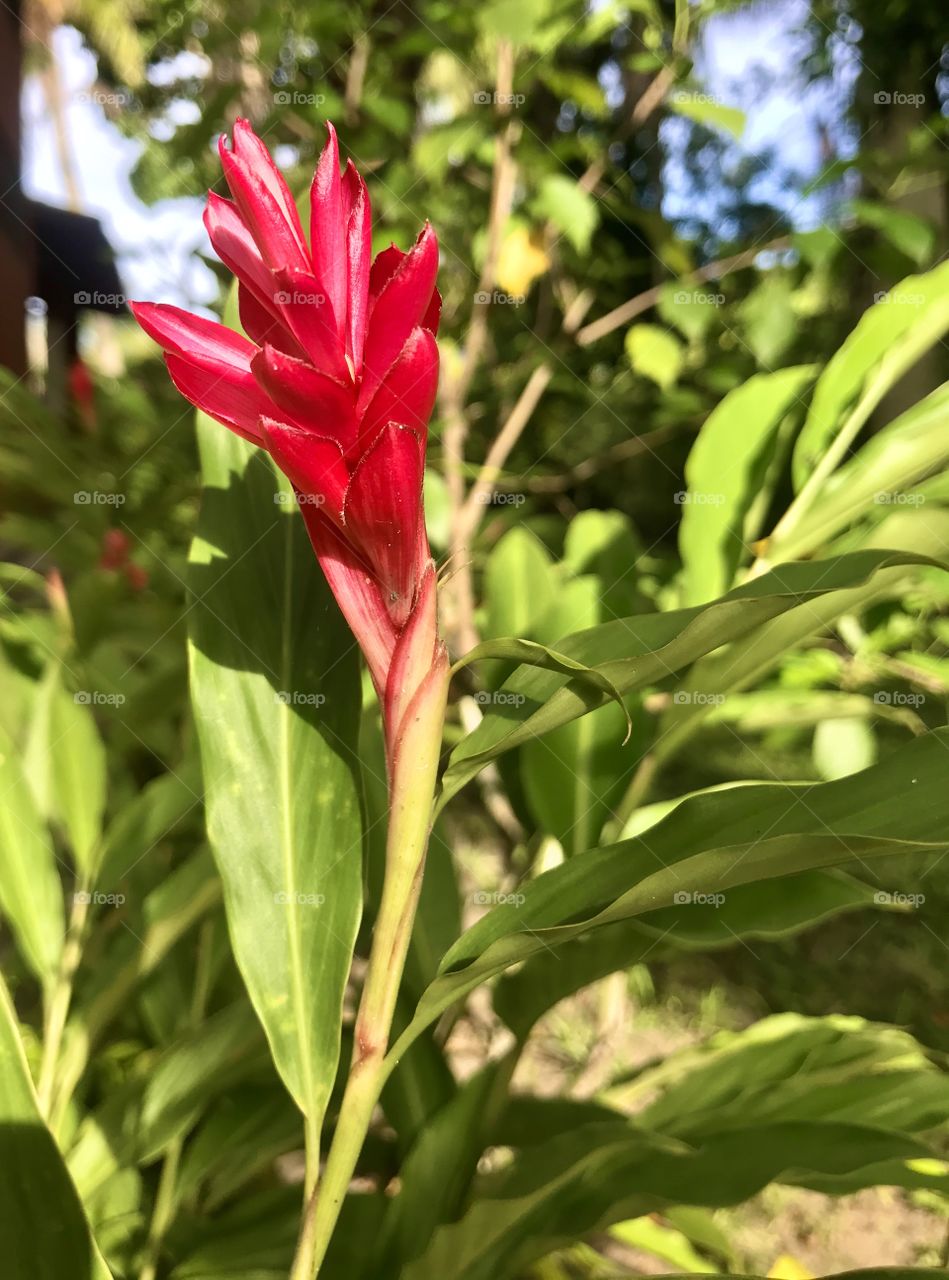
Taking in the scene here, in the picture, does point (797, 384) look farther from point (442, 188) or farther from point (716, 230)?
point (716, 230)

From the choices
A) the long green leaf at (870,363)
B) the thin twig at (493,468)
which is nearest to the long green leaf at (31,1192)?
the long green leaf at (870,363)

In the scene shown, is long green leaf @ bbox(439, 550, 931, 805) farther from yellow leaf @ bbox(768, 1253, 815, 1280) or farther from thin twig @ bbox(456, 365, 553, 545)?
thin twig @ bbox(456, 365, 553, 545)

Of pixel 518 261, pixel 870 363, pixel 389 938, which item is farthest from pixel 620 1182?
pixel 518 261

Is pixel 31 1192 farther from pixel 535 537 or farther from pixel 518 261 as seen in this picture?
pixel 518 261

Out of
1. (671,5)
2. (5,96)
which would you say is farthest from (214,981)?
(671,5)

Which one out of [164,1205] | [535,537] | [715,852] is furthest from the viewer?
[535,537]
